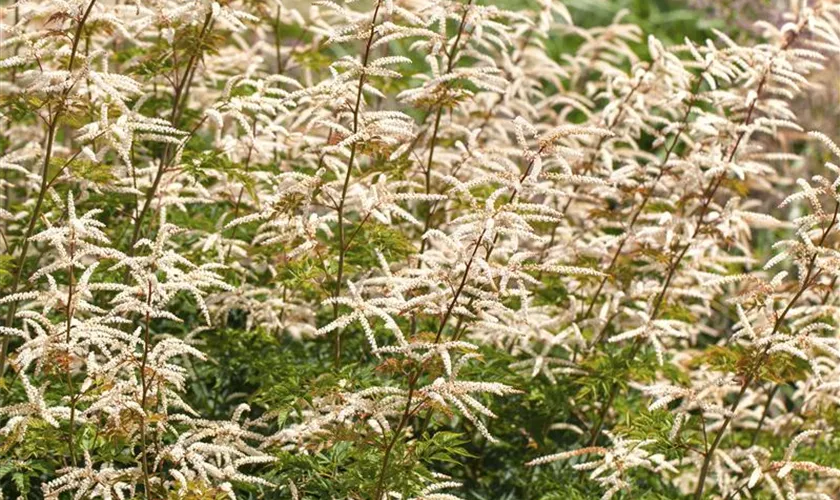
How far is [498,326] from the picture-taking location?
4305mm

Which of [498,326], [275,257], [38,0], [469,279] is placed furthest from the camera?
[38,0]

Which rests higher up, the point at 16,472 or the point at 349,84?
the point at 349,84

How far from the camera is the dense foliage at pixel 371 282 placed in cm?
396

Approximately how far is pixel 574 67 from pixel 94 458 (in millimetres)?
3104

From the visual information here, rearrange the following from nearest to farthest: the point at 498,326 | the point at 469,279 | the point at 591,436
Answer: the point at 469,279, the point at 498,326, the point at 591,436

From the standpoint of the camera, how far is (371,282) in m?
4.47

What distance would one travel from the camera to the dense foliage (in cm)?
396

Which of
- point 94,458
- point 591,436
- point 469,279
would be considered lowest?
point 591,436

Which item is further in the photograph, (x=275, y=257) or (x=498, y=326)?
(x=275, y=257)

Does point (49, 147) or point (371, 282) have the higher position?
point (49, 147)

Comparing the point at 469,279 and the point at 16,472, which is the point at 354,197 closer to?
the point at 469,279

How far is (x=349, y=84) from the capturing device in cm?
431

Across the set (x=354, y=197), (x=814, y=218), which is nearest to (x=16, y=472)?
(x=354, y=197)

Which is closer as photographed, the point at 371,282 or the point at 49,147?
the point at 49,147
